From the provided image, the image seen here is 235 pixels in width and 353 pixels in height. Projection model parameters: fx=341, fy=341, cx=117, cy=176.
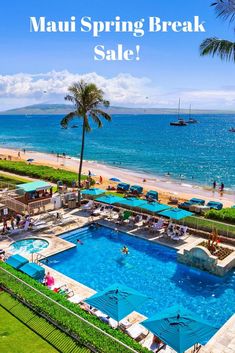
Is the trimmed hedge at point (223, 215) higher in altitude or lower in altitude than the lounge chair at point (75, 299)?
higher

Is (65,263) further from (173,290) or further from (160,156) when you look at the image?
(160,156)

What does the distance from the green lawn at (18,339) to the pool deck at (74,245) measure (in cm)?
359

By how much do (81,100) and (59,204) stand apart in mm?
10411

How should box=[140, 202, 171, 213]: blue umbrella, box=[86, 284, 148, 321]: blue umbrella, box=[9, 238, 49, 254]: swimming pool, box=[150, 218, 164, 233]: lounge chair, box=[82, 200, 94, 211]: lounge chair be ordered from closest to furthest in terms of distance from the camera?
box=[86, 284, 148, 321]: blue umbrella → box=[9, 238, 49, 254]: swimming pool → box=[150, 218, 164, 233]: lounge chair → box=[140, 202, 171, 213]: blue umbrella → box=[82, 200, 94, 211]: lounge chair

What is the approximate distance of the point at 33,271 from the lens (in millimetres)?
16797

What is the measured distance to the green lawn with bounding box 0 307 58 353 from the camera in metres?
11.4

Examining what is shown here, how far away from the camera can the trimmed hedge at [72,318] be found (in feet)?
37.3

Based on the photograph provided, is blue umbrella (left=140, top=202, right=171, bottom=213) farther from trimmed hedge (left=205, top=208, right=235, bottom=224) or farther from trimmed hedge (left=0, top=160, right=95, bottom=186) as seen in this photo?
trimmed hedge (left=0, top=160, right=95, bottom=186)

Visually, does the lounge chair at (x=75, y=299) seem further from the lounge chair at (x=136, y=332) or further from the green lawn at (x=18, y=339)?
the lounge chair at (x=136, y=332)

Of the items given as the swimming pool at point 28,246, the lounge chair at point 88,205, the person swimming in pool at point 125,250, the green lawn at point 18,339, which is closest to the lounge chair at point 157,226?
the person swimming in pool at point 125,250

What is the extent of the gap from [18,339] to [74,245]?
10.4 m

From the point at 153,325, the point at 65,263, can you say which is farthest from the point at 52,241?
the point at 153,325

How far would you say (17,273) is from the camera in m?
16.3

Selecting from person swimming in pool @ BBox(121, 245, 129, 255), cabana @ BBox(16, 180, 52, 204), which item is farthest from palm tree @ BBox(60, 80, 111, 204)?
person swimming in pool @ BBox(121, 245, 129, 255)
